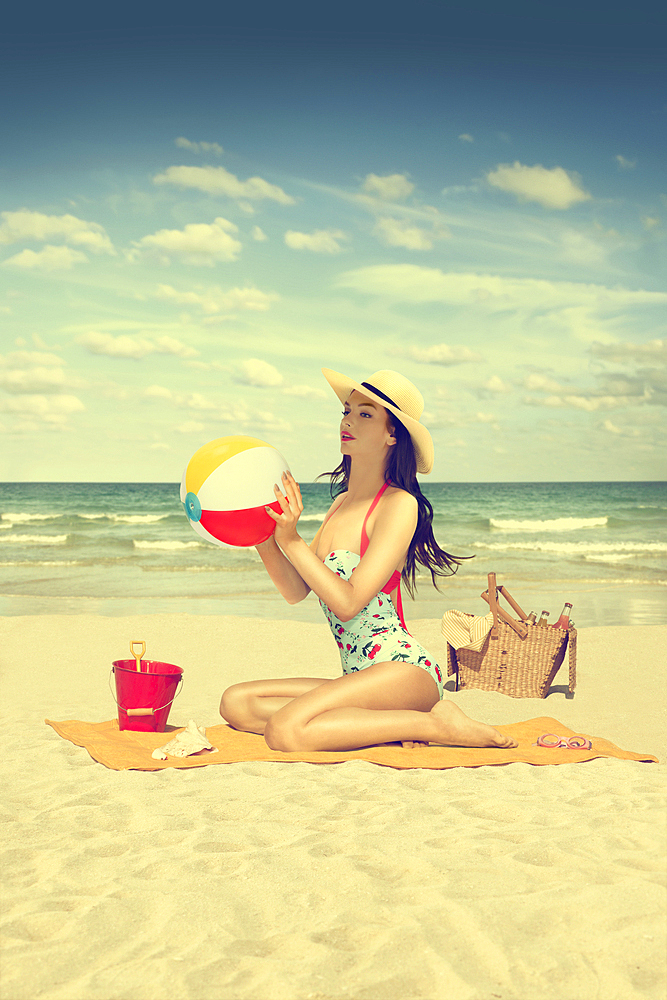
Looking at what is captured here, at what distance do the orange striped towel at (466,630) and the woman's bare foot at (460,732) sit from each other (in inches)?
72.4

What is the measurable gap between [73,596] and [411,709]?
9.57 metres

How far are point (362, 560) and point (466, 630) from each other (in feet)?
7.88

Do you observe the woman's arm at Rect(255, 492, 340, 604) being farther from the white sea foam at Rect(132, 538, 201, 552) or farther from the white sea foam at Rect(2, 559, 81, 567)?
the white sea foam at Rect(132, 538, 201, 552)

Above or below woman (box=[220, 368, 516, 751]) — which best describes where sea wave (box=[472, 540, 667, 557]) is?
below

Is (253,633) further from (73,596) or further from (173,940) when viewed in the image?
(173,940)

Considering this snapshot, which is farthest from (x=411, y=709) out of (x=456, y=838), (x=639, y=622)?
(x=639, y=622)

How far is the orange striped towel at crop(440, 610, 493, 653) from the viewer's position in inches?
246

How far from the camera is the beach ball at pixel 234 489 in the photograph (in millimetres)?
4105

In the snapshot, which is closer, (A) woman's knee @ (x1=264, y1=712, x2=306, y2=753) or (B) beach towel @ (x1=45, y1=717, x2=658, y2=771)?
(B) beach towel @ (x1=45, y1=717, x2=658, y2=771)

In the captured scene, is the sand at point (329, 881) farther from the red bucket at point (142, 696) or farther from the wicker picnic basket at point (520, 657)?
the wicker picnic basket at point (520, 657)

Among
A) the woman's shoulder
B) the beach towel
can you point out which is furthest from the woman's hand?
the beach towel

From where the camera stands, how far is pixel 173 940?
2.27 m

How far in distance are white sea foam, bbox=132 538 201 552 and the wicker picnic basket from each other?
16698 millimetres

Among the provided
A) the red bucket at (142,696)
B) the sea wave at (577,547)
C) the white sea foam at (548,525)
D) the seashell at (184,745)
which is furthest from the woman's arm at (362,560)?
the white sea foam at (548,525)
